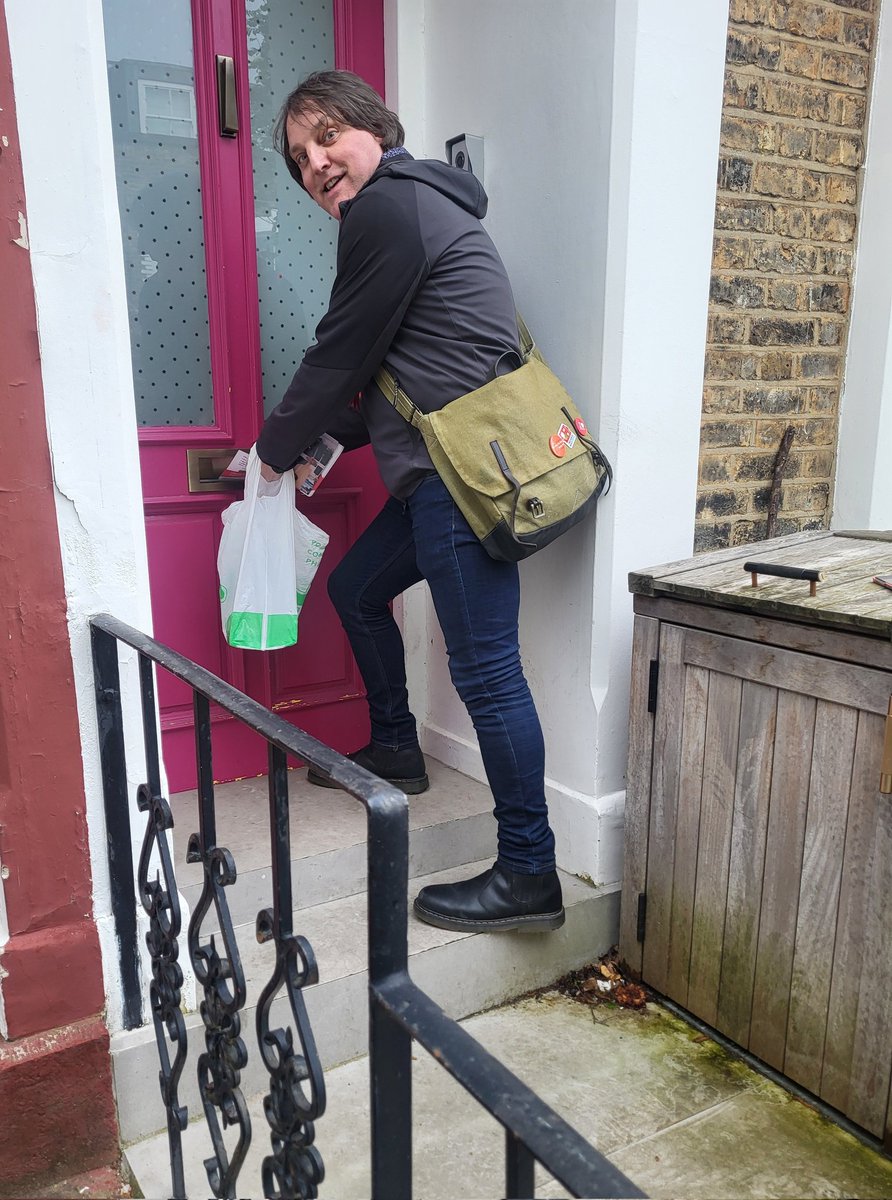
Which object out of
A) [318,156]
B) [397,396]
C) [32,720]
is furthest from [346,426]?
[32,720]

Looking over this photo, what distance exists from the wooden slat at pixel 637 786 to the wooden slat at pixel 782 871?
37cm

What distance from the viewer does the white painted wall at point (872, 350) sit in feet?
8.64

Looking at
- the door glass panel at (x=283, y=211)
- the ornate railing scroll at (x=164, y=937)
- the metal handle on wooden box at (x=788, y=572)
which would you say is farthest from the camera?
the door glass panel at (x=283, y=211)

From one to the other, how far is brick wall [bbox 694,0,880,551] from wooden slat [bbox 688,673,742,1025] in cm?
71

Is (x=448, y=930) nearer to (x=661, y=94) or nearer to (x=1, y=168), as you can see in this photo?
(x=1, y=168)

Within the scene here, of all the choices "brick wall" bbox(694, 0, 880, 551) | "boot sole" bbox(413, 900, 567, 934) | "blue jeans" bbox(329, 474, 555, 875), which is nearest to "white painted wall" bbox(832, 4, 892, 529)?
"brick wall" bbox(694, 0, 880, 551)

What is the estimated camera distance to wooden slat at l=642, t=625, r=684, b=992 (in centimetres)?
218

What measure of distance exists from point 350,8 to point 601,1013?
286cm

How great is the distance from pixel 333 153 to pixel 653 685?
1.46 meters

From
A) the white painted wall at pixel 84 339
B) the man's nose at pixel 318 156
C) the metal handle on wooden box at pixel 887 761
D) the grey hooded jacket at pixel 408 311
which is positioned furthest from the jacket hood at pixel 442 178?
the metal handle on wooden box at pixel 887 761

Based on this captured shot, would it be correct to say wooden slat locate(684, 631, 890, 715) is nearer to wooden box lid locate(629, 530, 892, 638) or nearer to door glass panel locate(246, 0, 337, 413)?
wooden box lid locate(629, 530, 892, 638)

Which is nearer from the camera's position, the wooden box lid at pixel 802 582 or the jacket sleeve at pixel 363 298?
the wooden box lid at pixel 802 582

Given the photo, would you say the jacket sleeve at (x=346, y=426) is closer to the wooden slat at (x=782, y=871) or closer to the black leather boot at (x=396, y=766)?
the black leather boot at (x=396, y=766)

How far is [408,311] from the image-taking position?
2039 mm
